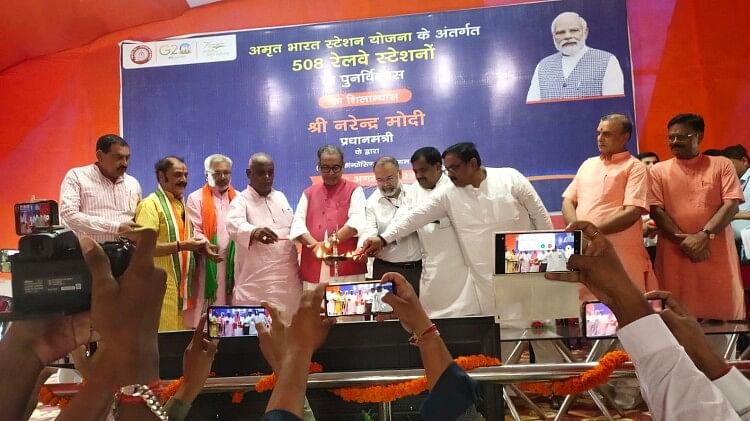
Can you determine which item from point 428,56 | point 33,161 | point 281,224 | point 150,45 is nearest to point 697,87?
point 428,56

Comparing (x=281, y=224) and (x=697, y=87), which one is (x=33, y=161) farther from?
(x=697, y=87)

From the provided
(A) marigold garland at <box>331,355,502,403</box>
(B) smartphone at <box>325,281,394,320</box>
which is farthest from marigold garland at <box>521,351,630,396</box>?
(B) smartphone at <box>325,281,394,320</box>

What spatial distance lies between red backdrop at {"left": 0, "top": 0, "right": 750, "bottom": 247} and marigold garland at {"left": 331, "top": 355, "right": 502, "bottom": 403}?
4006 millimetres

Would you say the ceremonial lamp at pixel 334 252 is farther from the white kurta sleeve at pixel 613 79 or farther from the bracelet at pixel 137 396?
the bracelet at pixel 137 396

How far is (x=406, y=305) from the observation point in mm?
1190

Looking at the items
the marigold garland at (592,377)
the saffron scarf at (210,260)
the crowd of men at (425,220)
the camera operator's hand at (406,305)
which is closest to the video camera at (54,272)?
the camera operator's hand at (406,305)

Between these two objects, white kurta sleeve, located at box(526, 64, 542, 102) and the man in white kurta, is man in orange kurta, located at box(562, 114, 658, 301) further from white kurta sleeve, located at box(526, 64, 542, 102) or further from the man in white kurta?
white kurta sleeve, located at box(526, 64, 542, 102)

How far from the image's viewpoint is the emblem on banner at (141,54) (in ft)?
18.9

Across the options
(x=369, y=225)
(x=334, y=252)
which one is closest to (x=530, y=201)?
(x=369, y=225)

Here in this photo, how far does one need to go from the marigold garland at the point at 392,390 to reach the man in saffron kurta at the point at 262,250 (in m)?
2.20

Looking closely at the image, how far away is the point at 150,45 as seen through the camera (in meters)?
5.76

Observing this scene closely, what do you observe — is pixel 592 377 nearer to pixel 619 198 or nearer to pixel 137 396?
pixel 137 396

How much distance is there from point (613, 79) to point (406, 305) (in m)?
4.61

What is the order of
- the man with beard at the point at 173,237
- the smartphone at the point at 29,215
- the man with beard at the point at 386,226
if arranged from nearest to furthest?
the smartphone at the point at 29,215, the man with beard at the point at 173,237, the man with beard at the point at 386,226
